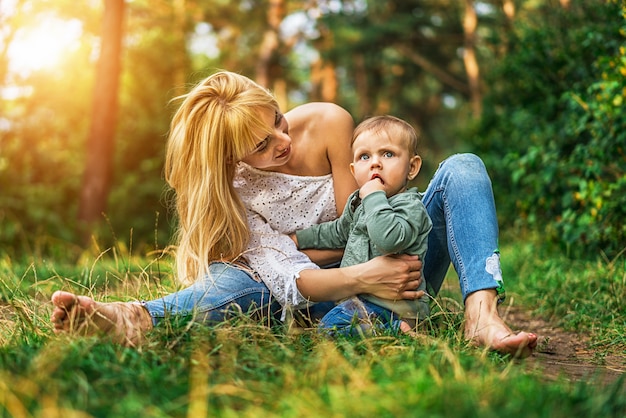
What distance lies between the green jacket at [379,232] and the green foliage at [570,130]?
6.12 ft

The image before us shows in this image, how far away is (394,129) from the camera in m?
2.81

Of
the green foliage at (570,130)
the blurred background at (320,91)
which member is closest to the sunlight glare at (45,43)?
the blurred background at (320,91)

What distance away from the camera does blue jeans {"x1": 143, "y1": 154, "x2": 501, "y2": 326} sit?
2729 millimetres

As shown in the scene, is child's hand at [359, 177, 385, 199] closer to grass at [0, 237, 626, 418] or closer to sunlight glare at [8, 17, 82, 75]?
grass at [0, 237, 626, 418]

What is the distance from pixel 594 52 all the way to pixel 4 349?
417 cm

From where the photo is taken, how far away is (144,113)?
520 inches

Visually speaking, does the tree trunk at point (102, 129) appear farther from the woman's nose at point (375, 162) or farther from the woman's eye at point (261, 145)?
the woman's nose at point (375, 162)

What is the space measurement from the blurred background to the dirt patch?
98 cm

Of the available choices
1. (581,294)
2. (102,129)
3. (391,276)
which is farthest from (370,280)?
(102,129)

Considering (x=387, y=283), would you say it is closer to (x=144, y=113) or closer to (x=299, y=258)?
(x=299, y=258)

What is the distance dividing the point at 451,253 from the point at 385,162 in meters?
0.46

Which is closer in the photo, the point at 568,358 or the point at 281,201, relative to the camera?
the point at 568,358

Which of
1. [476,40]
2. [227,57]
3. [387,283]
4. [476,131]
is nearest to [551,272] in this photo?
[387,283]

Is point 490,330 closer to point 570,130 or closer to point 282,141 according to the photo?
point 282,141
